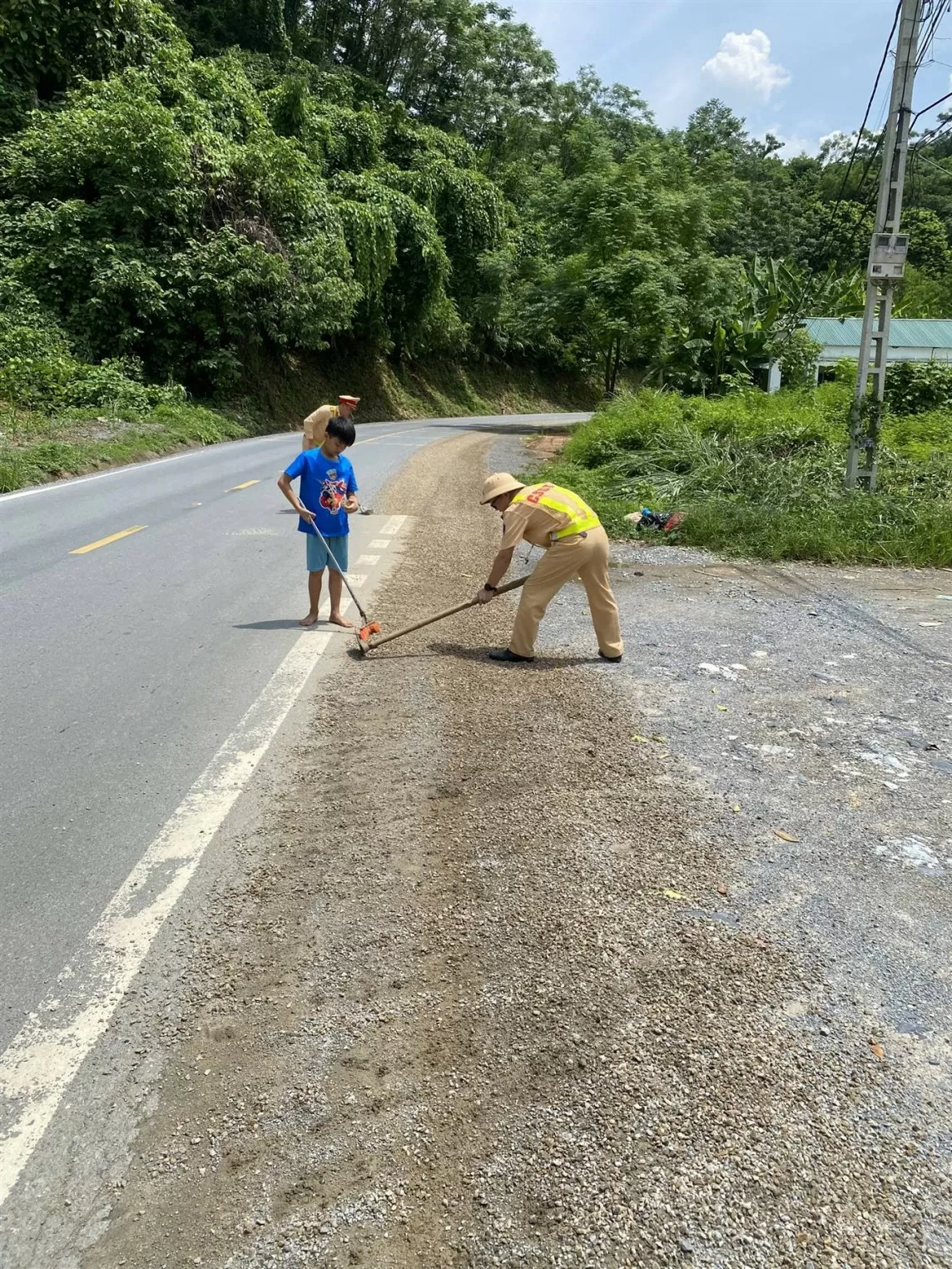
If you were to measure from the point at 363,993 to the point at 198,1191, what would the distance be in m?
0.77

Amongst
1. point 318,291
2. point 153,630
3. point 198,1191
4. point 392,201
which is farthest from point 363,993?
point 392,201

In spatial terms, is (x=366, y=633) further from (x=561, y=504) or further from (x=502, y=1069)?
(x=502, y=1069)

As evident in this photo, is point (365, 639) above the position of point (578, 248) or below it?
below

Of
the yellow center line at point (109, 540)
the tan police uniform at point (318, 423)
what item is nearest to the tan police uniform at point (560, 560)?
the tan police uniform at point (318, 423)

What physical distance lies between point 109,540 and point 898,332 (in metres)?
36.9

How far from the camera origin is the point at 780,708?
17.7 feet

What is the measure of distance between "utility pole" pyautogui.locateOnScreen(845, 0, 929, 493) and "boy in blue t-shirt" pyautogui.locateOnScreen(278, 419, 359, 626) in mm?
7373

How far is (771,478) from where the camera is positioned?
40.7 feet

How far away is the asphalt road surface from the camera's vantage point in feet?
11.0

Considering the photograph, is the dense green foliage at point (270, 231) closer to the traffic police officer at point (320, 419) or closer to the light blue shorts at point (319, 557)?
the traffic police officer at point (320, 419)

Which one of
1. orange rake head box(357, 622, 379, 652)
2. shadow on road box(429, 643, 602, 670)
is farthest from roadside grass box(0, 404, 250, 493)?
shadow on road box(429, 643, 602, 670)

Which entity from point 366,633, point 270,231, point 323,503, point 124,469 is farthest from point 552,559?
point 270,231

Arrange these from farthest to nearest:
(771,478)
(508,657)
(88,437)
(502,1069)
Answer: (88,437) → (771,478) → (508,657) → (502,1069)

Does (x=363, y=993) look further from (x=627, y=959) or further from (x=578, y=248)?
(x=578, y=248)
